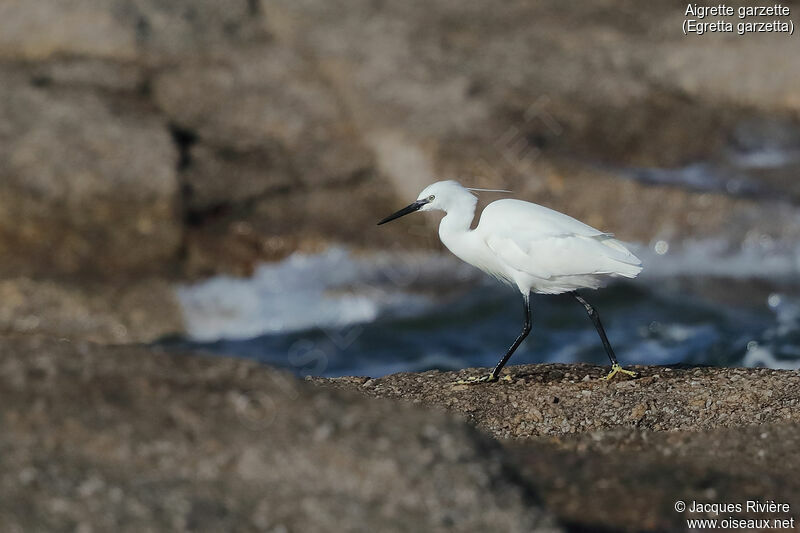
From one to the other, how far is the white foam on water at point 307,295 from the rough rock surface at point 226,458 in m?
6.31

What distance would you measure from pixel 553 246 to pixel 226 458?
307 centimetres

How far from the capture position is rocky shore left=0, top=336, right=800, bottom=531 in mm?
4012

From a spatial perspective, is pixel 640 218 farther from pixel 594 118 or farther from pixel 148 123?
pixel 148 123

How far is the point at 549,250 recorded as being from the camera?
6.65m

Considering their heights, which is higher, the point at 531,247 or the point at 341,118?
the point at 531,247

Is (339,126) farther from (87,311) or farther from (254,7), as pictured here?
(87,311)

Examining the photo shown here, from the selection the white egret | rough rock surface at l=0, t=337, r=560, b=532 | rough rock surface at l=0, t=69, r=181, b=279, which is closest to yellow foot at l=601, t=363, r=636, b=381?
the white egret

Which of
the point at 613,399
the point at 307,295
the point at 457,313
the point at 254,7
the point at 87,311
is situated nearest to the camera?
the point at 613,399

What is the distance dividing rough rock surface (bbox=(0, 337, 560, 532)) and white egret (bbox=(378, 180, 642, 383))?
84.9 inches

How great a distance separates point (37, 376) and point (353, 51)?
9.15 meters

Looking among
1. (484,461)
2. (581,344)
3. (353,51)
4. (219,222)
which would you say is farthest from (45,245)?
(484,461)

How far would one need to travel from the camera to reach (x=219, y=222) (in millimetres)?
11727

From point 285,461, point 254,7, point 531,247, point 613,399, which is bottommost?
point 613,399

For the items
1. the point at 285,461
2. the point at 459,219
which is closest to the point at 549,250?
the point at 459,219
